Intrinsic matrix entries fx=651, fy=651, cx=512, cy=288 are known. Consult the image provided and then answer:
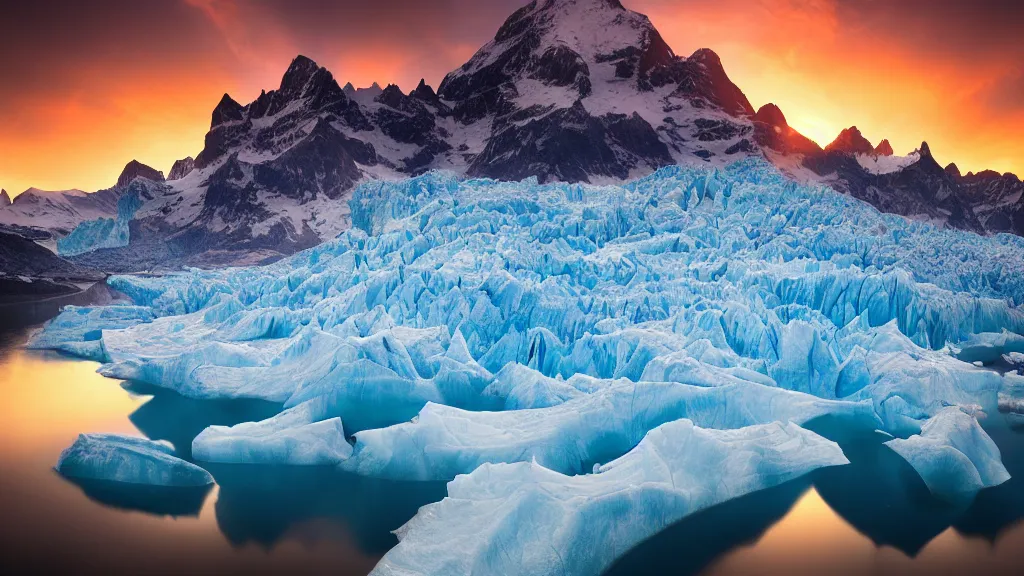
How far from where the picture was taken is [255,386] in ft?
44.4

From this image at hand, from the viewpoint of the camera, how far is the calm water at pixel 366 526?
23.9 feet

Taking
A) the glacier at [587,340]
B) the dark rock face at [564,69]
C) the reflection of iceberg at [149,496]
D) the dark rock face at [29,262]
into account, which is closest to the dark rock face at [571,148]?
the dark rock face at [564,69]

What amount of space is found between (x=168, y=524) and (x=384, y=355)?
4.88 metres

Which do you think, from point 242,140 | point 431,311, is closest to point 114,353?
point 431,311

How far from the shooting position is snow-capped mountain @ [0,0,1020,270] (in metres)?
76.2

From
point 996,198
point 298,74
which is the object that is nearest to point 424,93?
point 298,74

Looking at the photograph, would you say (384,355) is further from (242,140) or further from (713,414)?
(242,140)

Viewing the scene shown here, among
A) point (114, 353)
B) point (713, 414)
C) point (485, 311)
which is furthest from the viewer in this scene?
point (114, 353)

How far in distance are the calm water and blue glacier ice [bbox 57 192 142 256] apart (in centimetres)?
7160

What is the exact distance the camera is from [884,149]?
362 feet

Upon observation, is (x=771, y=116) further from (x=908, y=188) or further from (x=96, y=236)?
(x=96, y=236)

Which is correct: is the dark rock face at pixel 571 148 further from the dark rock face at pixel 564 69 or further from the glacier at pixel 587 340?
the glacier at pixel 587 340

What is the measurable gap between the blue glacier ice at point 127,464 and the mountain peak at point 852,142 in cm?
10856

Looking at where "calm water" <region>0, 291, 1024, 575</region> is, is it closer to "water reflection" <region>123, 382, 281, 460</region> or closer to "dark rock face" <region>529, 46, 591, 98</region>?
"water reflection" <region>123, 382, 281, 460</region>
